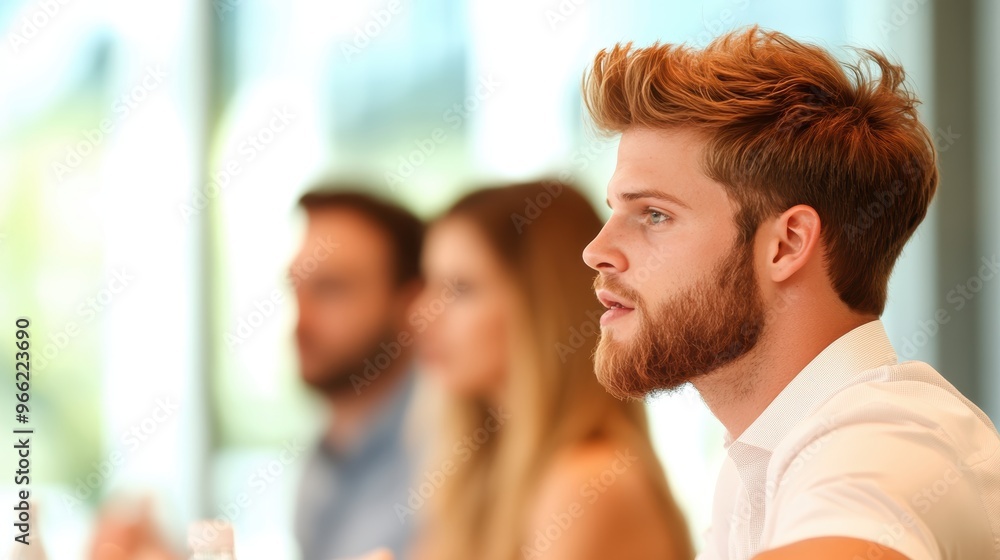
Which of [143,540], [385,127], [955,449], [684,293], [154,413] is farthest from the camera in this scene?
[385,127]

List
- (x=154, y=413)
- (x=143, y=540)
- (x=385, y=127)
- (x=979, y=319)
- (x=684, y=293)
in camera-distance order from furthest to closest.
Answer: (x=385, y=127), (x=154, y=413), (x=979, y=319), (x=143, y=540), (x=684, y=293)

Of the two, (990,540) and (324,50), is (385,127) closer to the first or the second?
(324,50)

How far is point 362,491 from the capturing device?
Answer: 221 centimetres

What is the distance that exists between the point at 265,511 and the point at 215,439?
227mm

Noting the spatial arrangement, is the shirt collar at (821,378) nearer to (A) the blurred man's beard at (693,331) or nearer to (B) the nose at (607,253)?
(A) the blurred man's beard at (693,331)

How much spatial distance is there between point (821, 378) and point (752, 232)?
0.17 m

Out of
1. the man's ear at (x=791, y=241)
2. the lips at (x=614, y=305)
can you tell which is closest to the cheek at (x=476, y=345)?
the lips at (x=614, y=305)

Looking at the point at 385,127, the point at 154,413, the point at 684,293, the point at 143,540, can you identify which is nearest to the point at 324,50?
the point at 385,127

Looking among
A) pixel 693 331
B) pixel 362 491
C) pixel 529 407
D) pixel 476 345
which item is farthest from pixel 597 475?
pixel 362 491

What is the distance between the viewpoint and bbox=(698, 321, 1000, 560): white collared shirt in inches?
26.2

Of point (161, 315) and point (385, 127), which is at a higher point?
point (385, 127)

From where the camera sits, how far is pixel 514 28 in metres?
2.36

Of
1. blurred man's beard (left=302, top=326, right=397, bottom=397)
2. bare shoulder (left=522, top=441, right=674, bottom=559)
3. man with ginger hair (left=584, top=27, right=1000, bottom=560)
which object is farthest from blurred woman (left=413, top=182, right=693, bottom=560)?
man with ginger hair (left=584, top=27, right=1000, bottom=560)

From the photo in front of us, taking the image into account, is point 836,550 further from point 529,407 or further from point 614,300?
point 529,407
